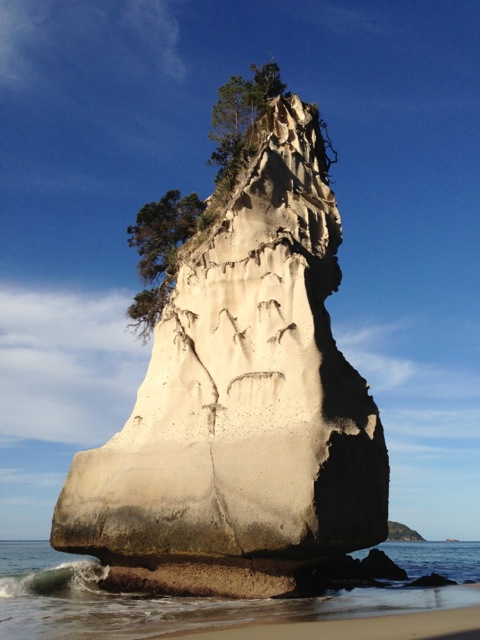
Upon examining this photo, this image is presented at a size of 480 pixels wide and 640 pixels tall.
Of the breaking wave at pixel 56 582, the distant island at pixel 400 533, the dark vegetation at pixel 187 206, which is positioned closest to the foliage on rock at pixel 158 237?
the dark vegetation at pixel 187 206

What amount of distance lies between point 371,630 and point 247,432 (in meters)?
5.48

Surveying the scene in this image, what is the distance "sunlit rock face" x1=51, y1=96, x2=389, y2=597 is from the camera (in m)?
11.2

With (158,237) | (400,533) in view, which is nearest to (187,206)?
(158,237)

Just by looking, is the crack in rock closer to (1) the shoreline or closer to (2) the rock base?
(2) the rock base

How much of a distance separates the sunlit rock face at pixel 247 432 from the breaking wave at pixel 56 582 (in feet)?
4.33

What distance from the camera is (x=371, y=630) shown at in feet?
24.2

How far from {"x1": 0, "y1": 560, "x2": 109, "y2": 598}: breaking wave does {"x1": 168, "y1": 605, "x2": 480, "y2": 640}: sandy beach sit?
7313 mm

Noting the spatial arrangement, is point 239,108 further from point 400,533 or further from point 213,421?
point 400,533

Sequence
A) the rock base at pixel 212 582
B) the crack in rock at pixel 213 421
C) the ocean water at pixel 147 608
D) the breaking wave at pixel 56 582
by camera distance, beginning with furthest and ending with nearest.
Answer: the breaking wave at pixel 56 582, the rock base at pixel 212 582, the crack in rock at pixel 213 421, the ocean water at pixel 147 608

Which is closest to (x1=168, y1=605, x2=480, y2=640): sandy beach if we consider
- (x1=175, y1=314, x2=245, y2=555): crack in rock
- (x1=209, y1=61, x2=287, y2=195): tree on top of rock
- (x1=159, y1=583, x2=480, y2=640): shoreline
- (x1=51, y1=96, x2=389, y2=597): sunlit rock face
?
(x1=159, y1=583, x2=480, y2=640): shoreline

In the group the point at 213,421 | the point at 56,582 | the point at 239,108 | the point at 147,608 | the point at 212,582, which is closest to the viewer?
the point at 147,608

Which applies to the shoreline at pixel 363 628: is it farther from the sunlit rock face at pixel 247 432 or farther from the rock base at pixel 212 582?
the rock base at pixel 212 582

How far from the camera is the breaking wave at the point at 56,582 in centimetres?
1409

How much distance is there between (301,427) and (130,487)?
387cm
